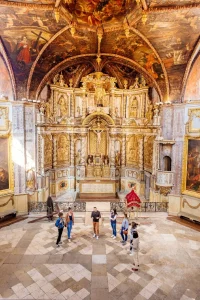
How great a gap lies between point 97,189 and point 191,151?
742cm

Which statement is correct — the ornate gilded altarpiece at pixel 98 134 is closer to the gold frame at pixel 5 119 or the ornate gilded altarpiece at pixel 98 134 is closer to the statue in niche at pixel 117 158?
the statue in niche at pixel 117 158

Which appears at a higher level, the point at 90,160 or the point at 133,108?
the point at 133,108

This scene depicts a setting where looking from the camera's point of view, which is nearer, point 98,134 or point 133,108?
point 133,108

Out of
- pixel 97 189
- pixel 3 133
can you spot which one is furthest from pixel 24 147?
pixel 97 189

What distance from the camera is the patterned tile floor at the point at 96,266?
6297 mm

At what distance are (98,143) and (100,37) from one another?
829cm

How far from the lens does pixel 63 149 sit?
54.7ft

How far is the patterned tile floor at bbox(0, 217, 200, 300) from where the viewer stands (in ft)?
20.7

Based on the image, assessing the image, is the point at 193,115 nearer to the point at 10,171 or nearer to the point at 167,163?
the point at 167,163

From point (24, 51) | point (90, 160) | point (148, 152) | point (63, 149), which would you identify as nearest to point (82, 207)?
point (90, 160)

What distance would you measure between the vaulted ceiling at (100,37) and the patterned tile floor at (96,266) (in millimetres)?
8016

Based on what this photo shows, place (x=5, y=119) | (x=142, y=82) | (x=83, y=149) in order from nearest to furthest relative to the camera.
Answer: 1. (x=5, y=119)
2. (x=142, y=82)
3. (x=83, y=149)

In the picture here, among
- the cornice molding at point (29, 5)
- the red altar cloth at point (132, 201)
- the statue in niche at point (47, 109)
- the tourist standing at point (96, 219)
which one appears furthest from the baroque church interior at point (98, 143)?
the red altar cloth at point (132, 201)

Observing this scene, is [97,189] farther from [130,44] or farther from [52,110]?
[130,44]
